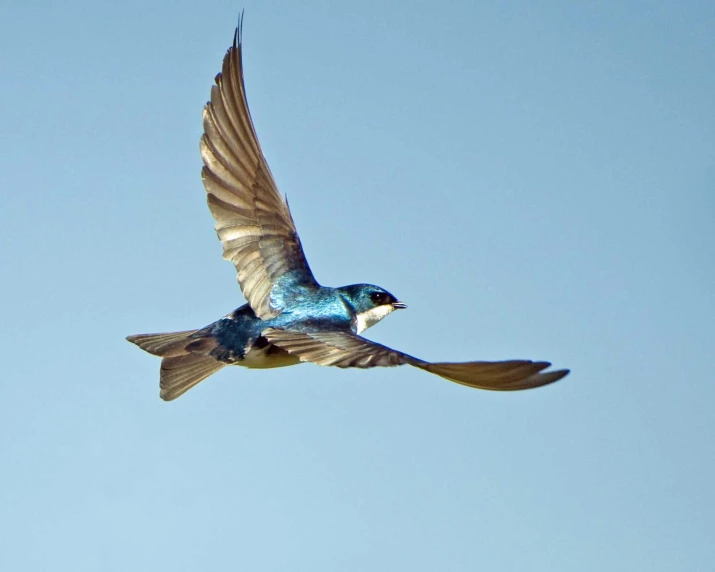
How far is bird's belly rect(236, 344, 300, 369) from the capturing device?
13.6 ft

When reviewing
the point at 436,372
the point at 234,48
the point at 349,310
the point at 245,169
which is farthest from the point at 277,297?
the point at 436,372

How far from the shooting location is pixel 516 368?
2979 mm

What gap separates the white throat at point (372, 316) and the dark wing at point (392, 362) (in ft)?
1.76

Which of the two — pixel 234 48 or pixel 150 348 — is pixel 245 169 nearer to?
pixel 234 48

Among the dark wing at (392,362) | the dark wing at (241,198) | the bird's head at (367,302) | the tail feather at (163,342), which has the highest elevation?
the dark wing at (241,198)

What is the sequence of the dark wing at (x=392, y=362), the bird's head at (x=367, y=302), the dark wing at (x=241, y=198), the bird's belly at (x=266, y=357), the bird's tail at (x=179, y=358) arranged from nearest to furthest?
1. the dark wing at (x=392, y=362)
2. the bird's tail at (x=179, y=358)
3. the bird's belly at (x=266, y=357)
4. the bird's head at (x=367, y=302)
5. the dark wing at (x=241, y=198)

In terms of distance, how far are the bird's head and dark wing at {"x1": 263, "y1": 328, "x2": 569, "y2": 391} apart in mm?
508

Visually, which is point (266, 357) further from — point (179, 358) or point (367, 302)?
point (367, 302)

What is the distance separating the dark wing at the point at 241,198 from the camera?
467cm

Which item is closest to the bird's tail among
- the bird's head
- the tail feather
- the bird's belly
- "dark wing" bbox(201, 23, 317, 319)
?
the tail feather

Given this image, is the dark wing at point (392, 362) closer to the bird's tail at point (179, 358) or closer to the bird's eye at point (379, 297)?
the bird's tail at point (179, 358)

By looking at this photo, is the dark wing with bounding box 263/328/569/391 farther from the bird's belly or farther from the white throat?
the white throat

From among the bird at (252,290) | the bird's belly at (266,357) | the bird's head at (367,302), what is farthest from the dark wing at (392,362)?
the bird's head at (367,302)

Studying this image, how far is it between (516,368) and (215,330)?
159 centimetres
